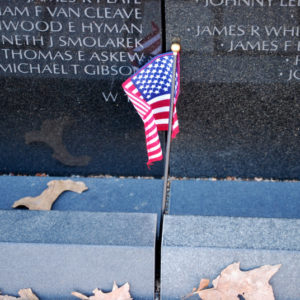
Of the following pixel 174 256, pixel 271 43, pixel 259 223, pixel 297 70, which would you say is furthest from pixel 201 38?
pixel 174 256

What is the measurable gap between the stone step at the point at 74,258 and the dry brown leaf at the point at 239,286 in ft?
1.42

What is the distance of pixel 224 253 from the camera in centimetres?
293

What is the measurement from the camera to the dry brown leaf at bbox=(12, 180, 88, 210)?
3.97 meters

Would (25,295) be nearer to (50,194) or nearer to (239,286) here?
(50,194)

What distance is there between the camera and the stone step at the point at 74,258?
3002mm

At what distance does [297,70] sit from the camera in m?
4.27

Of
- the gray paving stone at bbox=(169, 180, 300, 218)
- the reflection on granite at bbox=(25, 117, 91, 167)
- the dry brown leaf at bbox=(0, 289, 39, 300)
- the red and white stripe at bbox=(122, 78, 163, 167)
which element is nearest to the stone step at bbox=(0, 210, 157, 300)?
the dry brown leaf at bbox=(0, 289, 39, 300)

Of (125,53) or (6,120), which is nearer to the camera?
(125,53)

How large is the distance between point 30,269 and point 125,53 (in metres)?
2.20

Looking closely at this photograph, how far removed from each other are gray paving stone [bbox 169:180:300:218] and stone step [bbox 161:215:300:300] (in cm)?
79

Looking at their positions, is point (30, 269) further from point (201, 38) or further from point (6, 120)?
point (201, 38)

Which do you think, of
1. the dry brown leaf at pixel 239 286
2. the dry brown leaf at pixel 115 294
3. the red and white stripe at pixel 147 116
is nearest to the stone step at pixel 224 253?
the dry brown leaf at pixel 239 286

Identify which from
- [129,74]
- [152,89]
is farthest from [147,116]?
[129,74]

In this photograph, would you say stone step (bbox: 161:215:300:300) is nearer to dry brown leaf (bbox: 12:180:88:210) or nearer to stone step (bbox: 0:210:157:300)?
stone step (bbox: 0:210:157:300)
